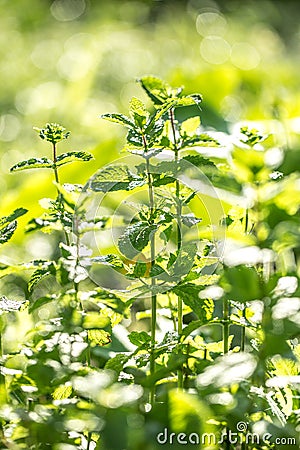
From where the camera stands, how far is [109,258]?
66 cm

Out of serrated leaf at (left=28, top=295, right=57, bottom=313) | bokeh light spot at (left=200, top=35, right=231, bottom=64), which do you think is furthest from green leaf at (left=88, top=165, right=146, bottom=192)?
bokeh light spot at (left=200, top=35, right=231, bottom=64)

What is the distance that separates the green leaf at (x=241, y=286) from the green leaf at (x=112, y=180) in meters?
0.13

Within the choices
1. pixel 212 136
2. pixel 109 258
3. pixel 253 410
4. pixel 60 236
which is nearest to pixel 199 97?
pixel 212 136

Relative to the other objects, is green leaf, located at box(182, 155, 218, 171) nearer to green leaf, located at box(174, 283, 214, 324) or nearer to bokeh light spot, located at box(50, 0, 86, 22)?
green leaf, located at box(174, 283, 214, 324)

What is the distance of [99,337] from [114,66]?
2586mm

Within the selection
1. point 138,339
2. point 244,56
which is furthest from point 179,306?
point 244,56

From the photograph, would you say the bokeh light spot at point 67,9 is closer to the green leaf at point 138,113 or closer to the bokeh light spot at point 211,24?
the bokeh light spot at point 211,24

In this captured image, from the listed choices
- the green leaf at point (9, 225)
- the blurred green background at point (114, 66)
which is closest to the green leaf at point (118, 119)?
the green leaf at point (9, 225)

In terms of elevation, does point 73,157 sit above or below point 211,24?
below

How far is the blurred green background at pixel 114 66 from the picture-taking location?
1638mm

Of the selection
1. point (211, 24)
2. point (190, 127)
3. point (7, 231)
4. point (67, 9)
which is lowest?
point (7, 231)

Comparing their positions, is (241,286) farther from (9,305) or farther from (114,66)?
(114,66)

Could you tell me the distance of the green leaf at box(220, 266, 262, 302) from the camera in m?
0.56

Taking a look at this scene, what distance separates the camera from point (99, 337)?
68cm
